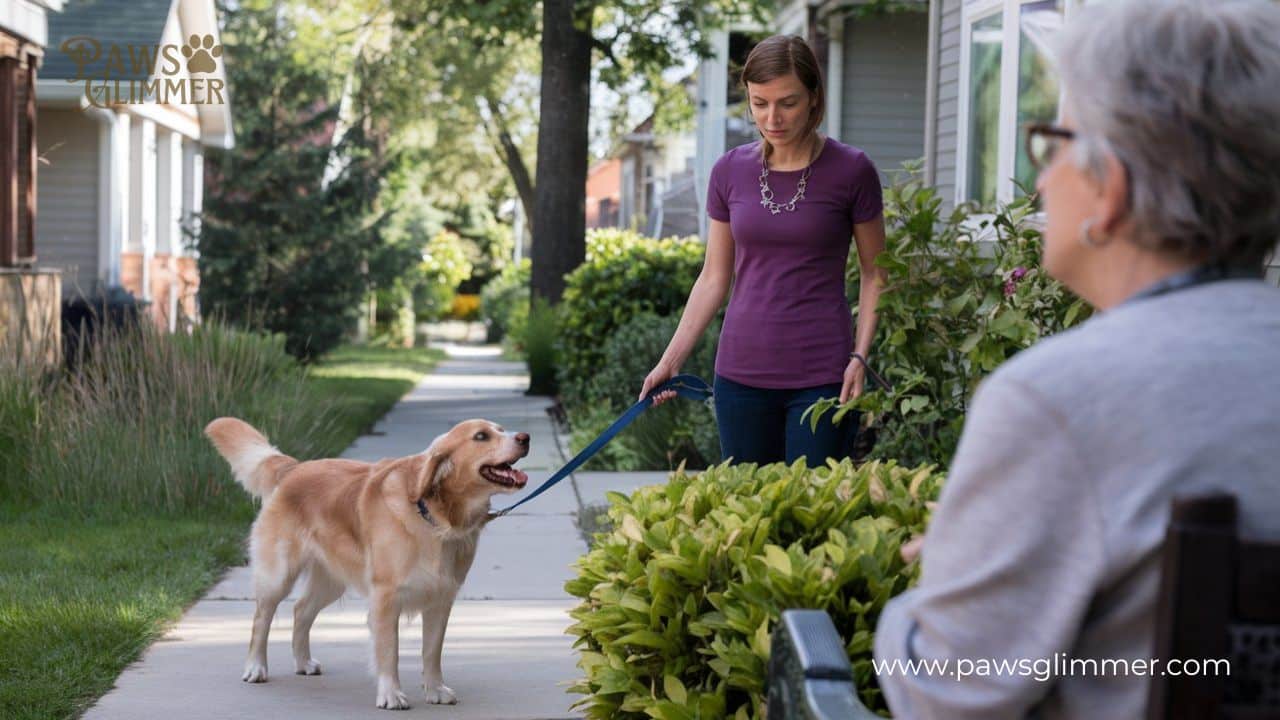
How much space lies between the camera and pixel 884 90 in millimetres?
16938

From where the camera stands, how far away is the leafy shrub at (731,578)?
3.06m

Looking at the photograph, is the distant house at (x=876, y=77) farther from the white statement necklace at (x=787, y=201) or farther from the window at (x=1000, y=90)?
the white statement necklace at (x=787, y=201)

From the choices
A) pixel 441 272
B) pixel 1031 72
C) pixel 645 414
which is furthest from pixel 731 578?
pixel 441 272

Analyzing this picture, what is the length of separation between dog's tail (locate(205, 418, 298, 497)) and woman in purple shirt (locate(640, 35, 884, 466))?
1.82 metres

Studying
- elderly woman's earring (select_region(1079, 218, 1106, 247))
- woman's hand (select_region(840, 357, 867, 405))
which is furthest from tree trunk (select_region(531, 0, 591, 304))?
elderly woman's earring (select_region(1079, 218, 1106, 247))

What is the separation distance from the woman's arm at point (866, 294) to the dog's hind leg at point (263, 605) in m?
2.25

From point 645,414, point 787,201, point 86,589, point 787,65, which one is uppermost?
point 787,65

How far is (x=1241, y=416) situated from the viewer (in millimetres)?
1497

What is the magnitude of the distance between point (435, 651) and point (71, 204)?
1679 cm

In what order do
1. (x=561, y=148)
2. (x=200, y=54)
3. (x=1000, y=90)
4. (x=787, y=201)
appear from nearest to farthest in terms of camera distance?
1. (x=787, y=201)
2. (x=1000, y=90)
3. (x=561, y=148)
4. (x=200, y=54)

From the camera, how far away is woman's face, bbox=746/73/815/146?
4.42m

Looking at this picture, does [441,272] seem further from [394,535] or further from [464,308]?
[394,535]

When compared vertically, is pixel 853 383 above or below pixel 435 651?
above

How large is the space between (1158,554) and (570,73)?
54.5 ft
